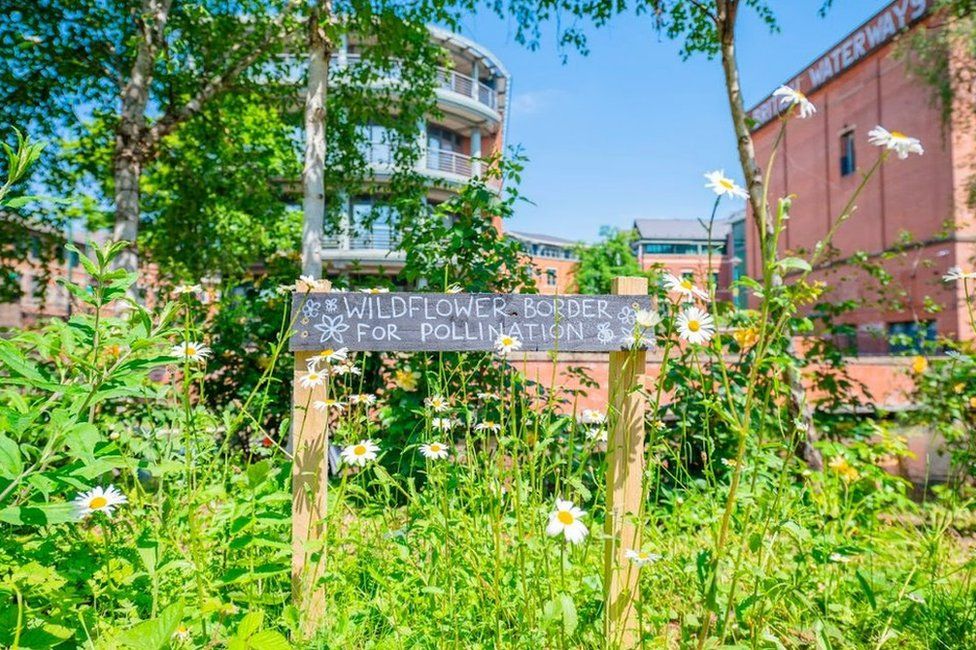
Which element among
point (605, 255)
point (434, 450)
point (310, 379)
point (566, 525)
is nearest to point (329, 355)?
point (310, 379)

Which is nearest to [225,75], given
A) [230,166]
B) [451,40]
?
[230,166]

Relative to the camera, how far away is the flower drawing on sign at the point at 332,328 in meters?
1.97

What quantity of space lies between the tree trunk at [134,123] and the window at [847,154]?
23042 millimetres

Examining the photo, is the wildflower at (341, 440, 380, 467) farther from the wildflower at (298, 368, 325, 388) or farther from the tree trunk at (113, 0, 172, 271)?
the tree trunk at (113, 0, 172, 271)

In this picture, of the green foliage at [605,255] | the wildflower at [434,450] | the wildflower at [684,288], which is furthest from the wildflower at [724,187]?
the green foliage at [605,255]

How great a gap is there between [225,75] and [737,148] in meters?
5.52

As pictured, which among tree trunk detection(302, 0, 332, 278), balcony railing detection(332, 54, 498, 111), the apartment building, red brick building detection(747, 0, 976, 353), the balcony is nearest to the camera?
tree trunk detection(302, 0, 332, 278)

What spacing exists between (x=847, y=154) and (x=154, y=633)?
26048 millimetres

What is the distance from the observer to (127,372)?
4.21 feet

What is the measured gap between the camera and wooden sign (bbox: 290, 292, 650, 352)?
1.98 meters

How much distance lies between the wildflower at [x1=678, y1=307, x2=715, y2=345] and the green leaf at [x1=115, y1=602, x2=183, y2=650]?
123cm

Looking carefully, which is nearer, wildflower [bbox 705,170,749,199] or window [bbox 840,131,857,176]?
wildflower [bbox 705,170,749,199]

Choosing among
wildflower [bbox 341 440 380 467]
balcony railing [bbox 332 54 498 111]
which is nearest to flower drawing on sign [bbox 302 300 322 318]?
wildflower [bbox 341 440 380 467]

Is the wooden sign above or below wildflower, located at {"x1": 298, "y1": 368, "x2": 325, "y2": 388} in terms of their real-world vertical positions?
above
